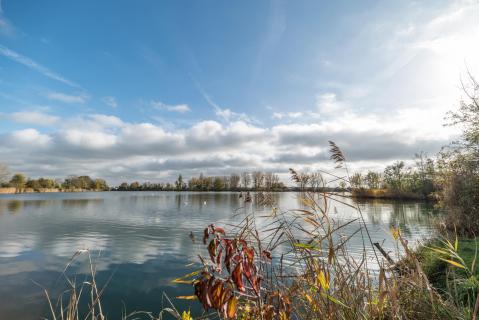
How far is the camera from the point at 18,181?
106 m

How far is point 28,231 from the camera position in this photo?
60.7ft

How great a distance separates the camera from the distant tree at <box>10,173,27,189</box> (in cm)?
10531

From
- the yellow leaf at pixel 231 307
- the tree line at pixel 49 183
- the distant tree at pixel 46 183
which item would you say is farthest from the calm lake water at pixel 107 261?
the distant tree at pixel 46 183

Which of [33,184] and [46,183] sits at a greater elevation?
[46,183]

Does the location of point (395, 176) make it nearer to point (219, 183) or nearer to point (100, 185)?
point (219, 183)

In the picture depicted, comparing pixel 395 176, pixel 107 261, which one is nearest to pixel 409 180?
pixel 395 176

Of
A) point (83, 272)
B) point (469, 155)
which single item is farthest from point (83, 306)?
point (469, 155)

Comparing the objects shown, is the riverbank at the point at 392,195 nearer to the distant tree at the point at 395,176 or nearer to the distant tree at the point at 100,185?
the distant tree at the point at 395,176

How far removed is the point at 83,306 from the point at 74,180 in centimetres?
16506

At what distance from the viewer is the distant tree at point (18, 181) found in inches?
4146

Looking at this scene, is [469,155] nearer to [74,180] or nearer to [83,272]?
[83,272]

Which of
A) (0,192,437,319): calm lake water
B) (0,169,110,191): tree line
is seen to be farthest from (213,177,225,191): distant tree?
(0,192,437,319): calm lake water

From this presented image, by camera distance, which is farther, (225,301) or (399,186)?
(399,186)

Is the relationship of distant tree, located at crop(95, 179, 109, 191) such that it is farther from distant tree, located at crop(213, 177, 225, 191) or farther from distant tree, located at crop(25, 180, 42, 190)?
distant tree, located at crop(213, 177, 225, 191)
